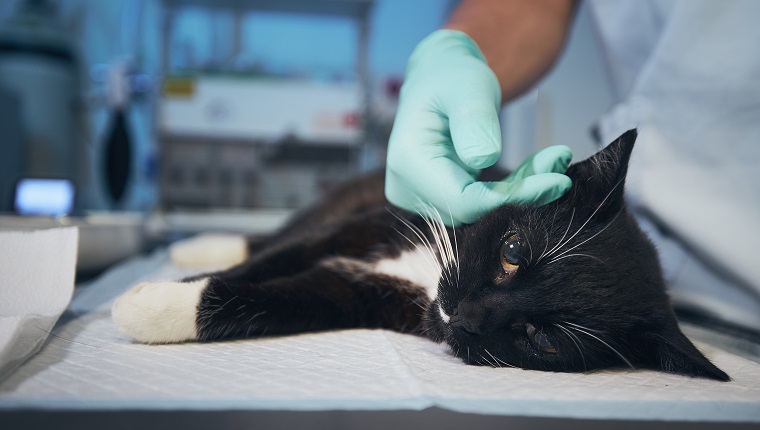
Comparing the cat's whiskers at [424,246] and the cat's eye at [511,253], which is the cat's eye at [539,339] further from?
the cat's whiskers at [424,246]

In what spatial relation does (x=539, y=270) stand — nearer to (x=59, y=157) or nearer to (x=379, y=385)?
(x=379, y=385)

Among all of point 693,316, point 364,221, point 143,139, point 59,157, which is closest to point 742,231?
point 693,316

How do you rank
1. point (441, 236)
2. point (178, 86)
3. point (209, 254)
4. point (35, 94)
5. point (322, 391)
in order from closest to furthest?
point (322, 391), point (441, 236), point (209, 254), point (35, 94), point (178, 86)

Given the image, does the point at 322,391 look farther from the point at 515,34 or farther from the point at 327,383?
the point at 515,34

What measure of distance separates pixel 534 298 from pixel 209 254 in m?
0.97

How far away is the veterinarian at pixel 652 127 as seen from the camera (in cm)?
85

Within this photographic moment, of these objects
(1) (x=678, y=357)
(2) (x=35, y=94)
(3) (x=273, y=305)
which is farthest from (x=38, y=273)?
(2) (x=35, y=94)

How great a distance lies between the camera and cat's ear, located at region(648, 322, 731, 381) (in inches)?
25.8

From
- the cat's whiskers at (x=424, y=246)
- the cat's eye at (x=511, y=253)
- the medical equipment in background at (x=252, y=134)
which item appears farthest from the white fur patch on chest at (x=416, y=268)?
the medical equipment in background at (x=252, y=134)

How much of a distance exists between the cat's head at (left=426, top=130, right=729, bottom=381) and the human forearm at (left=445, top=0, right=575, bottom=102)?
1.41ft

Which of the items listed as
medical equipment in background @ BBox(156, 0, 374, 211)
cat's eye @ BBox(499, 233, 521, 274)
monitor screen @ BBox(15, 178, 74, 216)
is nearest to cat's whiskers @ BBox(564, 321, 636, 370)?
cat's eye @ BBox(499, 233, 521, 274)

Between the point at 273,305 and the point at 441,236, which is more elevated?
the point at 441,236

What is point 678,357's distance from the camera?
69 cm

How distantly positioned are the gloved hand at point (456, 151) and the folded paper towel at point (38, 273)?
19.7 inches
